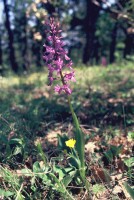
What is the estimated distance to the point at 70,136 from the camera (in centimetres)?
342

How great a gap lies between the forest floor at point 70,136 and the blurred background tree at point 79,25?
119cm

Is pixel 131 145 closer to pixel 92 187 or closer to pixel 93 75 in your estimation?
pixel 92 187

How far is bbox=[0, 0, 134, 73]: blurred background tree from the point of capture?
454 cm

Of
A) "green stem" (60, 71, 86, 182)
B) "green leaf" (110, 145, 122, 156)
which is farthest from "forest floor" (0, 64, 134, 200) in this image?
"green stem" (60, 71, 86, 182)

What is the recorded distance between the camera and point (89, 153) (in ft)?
9.67

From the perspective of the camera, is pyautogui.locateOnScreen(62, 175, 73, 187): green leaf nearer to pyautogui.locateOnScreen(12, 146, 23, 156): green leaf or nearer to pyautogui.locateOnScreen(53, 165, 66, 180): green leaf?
pyautogui.locateOnScreen(53, 165, 66, 180): green leaf

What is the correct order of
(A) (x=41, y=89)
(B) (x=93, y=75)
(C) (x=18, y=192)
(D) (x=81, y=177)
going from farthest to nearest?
(B) (x=93, y=75) → (A) (x=41, y=89) → (D) (x=81, y=177) → (C) (x=18, y=192)

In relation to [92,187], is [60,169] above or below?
above

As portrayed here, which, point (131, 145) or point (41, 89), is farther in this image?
point (41, 89)

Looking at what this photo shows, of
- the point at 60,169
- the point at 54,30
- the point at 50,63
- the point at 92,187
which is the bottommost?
the point at 92,187

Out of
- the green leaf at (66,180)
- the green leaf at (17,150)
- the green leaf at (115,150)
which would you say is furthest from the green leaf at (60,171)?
the green leaf at (115,150)

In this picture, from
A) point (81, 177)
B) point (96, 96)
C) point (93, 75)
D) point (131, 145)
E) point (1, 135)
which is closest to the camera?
point (81, 177)

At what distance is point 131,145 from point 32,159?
3.68ft

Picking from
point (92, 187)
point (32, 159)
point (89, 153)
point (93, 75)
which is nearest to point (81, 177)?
point (92, 187)
